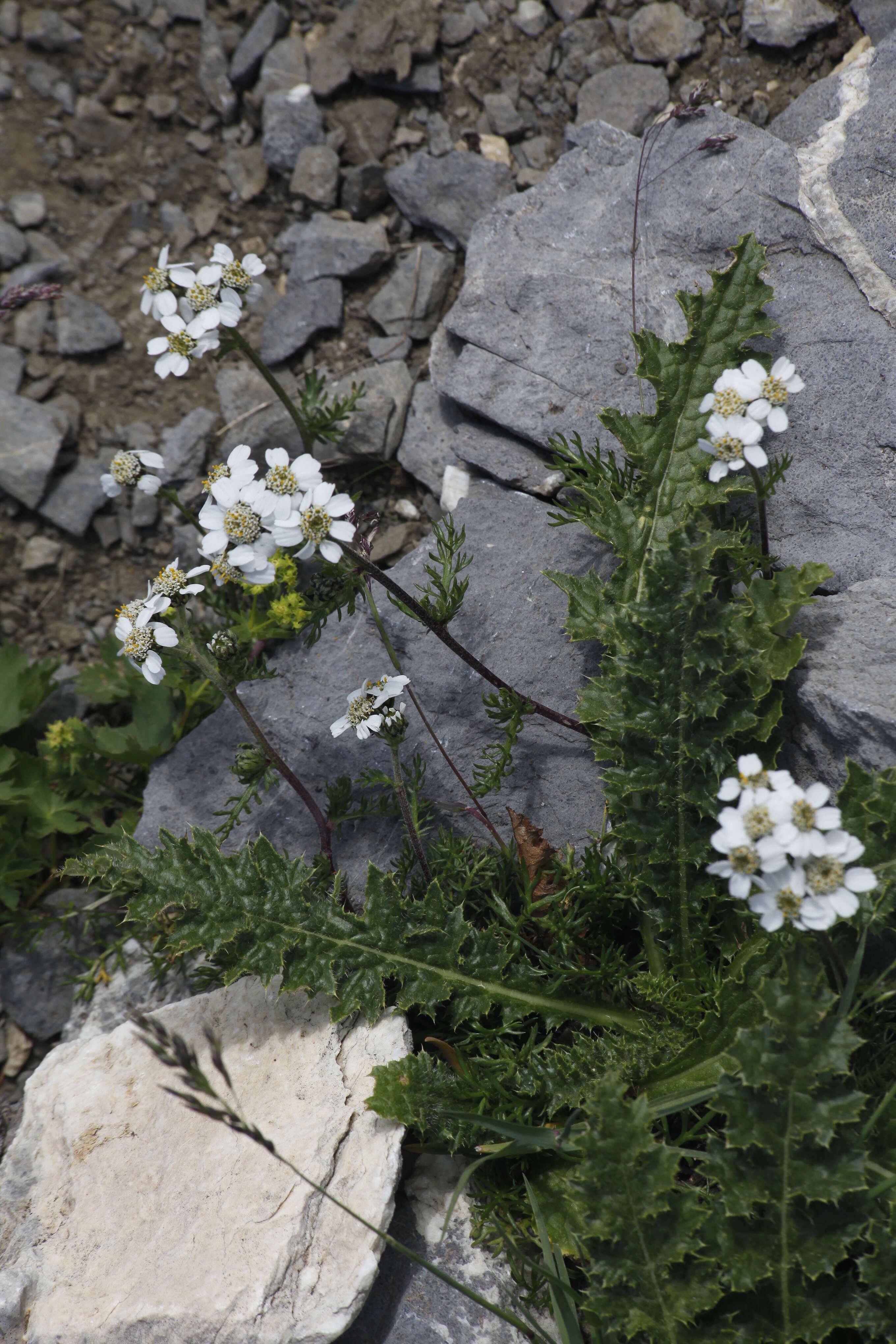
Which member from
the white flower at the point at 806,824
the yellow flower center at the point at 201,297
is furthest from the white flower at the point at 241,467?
the white flower at the point at 806,824

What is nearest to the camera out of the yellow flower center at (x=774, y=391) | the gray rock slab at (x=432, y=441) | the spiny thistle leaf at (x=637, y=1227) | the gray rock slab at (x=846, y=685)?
the spiny thistle leaf at (x=637, y=1227)

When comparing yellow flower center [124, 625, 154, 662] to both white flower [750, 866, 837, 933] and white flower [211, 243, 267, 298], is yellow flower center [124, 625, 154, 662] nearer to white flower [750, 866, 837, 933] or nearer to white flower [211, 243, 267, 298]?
white flower [211, 243, 267, 298]

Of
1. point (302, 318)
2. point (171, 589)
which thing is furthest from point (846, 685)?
point (302, 318)

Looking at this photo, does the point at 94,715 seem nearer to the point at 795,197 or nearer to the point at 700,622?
the point at 700,622

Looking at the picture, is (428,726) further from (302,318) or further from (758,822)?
(302,318)

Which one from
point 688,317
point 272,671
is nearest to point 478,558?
point 272,671

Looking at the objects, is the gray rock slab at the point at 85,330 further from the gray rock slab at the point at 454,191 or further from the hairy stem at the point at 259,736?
the hairy stem at the point at 259,736
